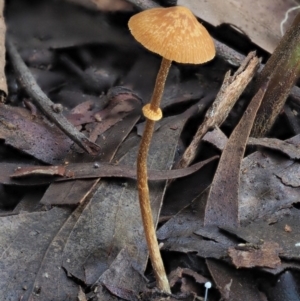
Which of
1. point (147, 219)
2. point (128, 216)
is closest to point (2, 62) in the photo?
point (128, 216)

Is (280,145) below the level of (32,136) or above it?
above

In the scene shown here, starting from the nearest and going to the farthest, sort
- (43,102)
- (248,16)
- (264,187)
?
(264,187)
(43,102)
(248,16)

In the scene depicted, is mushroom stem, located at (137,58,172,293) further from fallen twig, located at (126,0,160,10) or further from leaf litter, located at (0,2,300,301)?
fallen twig, located at (126,0,160,10)

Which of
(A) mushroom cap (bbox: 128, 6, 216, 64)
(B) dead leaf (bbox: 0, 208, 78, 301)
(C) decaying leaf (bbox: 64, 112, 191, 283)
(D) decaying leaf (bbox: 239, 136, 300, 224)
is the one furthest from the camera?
(D) decaying leaf (bbox: 239, 136, 300, 224)

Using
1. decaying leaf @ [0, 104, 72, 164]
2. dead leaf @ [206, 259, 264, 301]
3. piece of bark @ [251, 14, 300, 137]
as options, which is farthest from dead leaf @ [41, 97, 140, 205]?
piece of bark @ [251, 14, 300, 137]

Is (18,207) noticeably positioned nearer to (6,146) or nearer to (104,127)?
(6,146)

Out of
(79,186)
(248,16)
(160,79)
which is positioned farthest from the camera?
(248,16)

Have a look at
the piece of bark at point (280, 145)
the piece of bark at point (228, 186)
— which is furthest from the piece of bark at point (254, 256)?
the piece of bark at point (280, 145)

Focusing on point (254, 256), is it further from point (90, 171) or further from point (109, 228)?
point (90, 171)

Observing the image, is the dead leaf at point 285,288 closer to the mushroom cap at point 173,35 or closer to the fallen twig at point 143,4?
the mushroom cap at point 173,35
